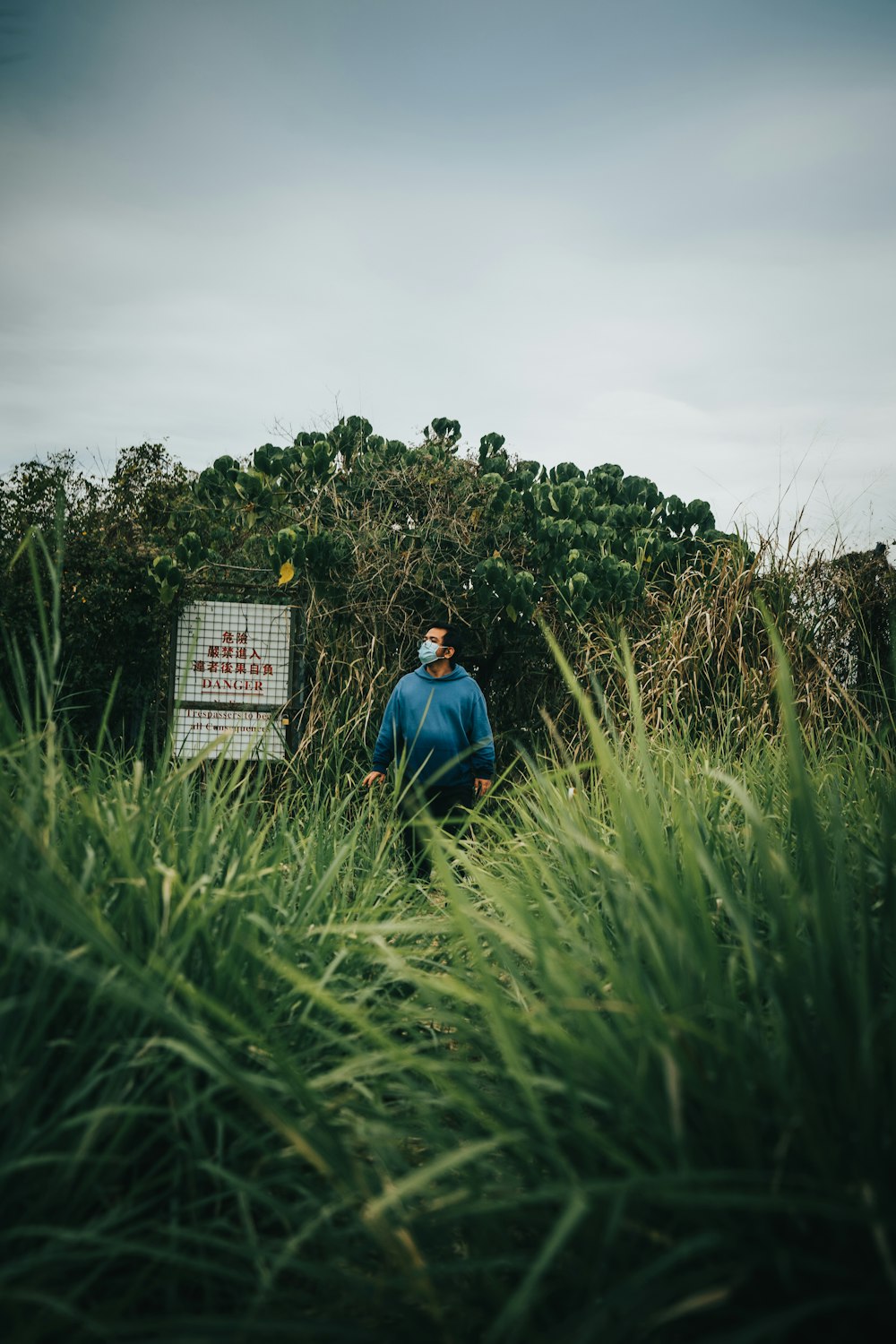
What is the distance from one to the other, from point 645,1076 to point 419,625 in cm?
552

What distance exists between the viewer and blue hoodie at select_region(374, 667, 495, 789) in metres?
4.71

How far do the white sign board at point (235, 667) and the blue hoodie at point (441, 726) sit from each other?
60.5 inches

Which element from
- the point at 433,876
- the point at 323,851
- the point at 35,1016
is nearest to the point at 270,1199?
the point at 35,1016

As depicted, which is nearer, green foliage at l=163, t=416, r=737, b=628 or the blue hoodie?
the blue hoodie

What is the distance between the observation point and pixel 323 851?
2.60 meters

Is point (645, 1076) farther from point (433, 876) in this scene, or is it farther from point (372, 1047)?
point (433, 876)

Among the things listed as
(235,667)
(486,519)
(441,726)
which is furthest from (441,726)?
(486,519)

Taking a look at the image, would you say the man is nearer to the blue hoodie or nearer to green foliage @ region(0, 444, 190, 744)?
the blue hoodie

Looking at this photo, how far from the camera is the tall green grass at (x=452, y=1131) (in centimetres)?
95

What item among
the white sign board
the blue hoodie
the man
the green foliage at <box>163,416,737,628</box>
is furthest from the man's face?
the white sign board

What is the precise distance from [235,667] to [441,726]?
7.09 ft

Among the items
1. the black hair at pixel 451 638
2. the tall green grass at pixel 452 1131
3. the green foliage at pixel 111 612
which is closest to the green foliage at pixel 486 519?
the green foliage at pixel 111 612

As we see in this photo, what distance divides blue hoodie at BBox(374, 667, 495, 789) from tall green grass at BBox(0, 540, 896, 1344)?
307 centimetres

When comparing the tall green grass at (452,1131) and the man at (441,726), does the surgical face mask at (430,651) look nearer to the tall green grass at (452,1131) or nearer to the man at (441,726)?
the man at (441,726)
